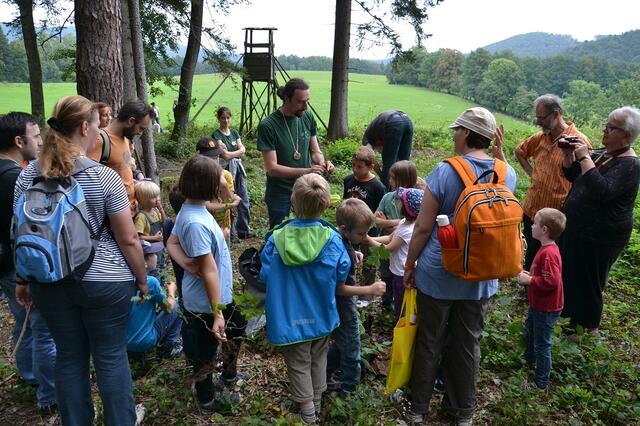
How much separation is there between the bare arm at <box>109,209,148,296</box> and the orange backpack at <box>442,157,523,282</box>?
5.56 ft

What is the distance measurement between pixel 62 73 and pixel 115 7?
566 centimetres

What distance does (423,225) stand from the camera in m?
2.80

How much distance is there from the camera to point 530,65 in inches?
1975

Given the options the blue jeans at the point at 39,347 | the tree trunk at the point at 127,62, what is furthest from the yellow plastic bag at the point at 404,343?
the tree trunk at the point at 127,62

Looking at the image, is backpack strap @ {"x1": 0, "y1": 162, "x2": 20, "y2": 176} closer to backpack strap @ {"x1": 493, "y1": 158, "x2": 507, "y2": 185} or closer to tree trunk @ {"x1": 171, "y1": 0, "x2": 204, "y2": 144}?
backpack strap @ {"x1": 493, "y1": 158, "x2": 507, "y2": 185}

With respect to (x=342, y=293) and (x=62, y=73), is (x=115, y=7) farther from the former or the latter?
(x=62, y=73)

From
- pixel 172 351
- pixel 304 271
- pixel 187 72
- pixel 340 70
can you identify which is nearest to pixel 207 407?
pixel 172 351

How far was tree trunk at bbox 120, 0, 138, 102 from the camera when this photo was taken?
6.80 m

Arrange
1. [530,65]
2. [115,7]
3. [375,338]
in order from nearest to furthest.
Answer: [375,338], [115,7], [530,65]

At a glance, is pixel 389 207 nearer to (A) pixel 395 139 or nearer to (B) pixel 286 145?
(B) pixel 286 145

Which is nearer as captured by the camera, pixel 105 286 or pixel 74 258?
pixel 74 258

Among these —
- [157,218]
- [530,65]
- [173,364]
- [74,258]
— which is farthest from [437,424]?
[530,65]

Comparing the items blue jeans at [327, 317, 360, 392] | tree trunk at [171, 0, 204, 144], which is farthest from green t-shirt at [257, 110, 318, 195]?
tree trunk at [171, 0, 204, 144]

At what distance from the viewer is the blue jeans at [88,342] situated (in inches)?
90.8
